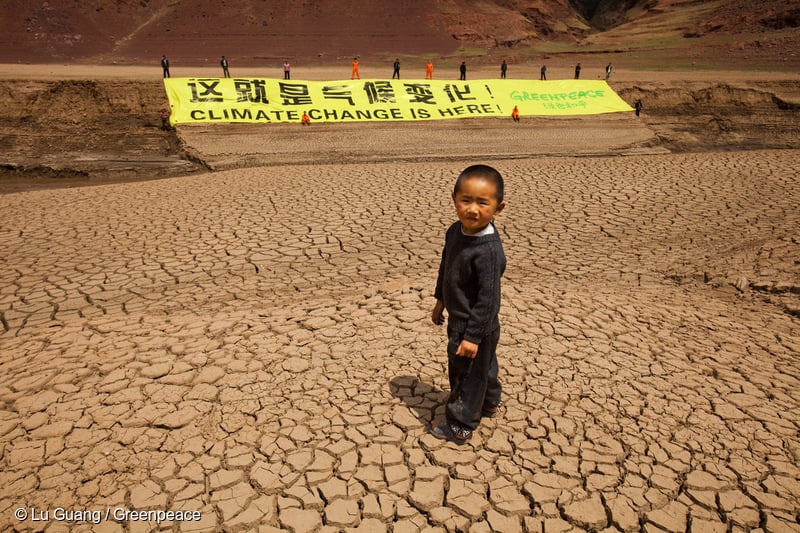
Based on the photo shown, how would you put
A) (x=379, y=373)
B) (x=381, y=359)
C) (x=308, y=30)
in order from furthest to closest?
(x=308, y=30)
(x=381, y=359)
(x=379, y=373)

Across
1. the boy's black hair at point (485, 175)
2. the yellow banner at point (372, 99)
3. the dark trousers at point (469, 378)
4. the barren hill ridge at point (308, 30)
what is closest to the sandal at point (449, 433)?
the dark trousers at point (469, 378)

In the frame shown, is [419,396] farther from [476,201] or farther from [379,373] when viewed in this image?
[476,201]

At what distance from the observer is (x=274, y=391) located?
142 inches

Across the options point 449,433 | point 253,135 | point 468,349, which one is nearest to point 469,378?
point 468,349

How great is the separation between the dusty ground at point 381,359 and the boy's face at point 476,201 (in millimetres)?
1507

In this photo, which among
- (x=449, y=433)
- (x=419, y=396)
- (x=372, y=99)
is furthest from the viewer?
(x=372, y=99)

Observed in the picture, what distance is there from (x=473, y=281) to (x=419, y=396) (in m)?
1.24

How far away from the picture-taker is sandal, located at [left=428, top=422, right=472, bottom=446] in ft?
10.0

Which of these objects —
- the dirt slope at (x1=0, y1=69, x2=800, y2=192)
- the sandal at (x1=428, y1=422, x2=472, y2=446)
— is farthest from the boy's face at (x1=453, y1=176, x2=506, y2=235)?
the dirt slope at (x1=0, y1=69, x2=800, y2=192)

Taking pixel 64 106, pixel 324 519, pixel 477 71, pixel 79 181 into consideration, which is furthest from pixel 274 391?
pixel 477 71

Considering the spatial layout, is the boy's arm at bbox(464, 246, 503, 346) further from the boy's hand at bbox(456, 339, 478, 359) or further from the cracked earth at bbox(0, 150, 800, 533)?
the cracked earth at bbox(0, 150, 800, 533)

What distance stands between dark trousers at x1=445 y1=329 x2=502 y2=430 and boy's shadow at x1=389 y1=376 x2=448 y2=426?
1.09 ft

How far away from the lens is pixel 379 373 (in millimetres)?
3797

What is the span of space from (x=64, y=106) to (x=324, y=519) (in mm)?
14438
